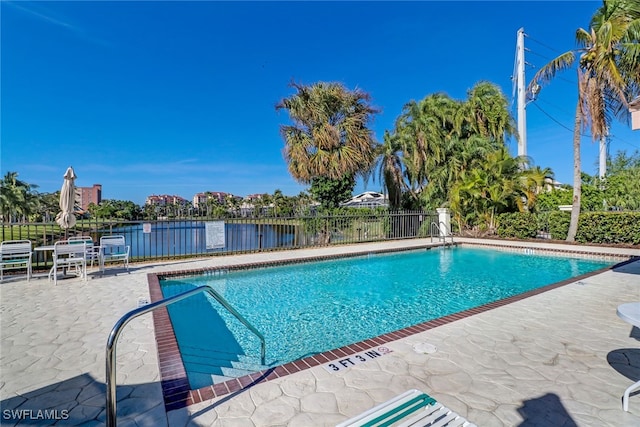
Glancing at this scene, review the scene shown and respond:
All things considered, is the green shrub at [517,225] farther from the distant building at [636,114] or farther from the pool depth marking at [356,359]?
the pool depth marking at [356,359]

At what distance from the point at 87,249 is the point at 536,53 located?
25379 mm

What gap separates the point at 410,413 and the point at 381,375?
3.04 ft

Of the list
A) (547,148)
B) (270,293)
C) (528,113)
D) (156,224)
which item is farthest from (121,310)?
(547,148)

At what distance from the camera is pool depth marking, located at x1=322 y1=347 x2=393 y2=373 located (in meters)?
2.83

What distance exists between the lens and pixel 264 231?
1138 centimetres

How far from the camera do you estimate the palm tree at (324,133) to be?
1302cm

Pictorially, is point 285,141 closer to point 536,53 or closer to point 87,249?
point 87,249

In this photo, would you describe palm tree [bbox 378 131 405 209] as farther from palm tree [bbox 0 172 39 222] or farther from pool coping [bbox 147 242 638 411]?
palm tree [bbox 0 172 39 222]

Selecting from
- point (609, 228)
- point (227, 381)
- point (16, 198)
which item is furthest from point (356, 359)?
point (16, 198)

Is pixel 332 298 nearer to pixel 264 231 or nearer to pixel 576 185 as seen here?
pixel 264 231

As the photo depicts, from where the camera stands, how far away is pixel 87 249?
22.0 feet

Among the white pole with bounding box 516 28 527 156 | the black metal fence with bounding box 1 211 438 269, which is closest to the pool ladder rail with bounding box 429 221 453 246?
the black metal fence with bounding box 1 211 438 269

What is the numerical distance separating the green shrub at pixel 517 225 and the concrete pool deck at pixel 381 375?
1036cm

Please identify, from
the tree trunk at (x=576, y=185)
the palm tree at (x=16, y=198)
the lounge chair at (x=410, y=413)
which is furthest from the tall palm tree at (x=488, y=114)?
the palm tree at (x=16, y=198)
